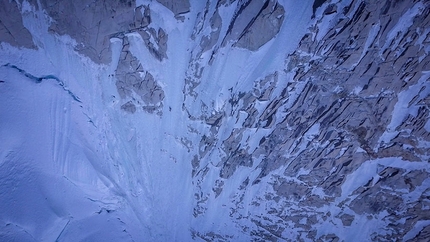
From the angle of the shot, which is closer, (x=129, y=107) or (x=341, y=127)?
(x=341, y=127)

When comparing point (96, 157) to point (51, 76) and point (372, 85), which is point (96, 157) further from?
point (372, 85)

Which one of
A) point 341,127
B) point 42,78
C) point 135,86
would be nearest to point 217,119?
point 135,86

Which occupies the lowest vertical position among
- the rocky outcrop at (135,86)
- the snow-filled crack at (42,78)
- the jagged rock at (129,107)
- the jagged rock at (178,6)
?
the snow-filled crack at (42,78)

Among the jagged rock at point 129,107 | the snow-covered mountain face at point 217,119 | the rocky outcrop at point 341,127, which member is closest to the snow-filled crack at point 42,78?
the snow-covered mountain face at point 217,119

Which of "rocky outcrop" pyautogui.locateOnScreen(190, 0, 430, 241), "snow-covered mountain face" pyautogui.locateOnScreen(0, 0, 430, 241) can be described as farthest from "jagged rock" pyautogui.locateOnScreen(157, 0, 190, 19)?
"rocky outcrop" pyautogui.locateOnScreen(190, 0, 430, 241)

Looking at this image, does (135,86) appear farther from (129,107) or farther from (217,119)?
(217,119)

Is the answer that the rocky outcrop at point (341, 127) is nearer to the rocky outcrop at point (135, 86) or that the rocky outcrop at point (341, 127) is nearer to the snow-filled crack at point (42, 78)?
the rocky outcrop at point (135, 86)

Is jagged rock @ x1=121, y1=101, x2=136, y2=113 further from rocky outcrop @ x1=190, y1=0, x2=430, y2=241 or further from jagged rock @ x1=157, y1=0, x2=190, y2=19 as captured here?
jagged rock @ x1=157, y1=0, x2=190, y2=19

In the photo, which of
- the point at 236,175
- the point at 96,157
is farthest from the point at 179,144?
the point at 96,157
